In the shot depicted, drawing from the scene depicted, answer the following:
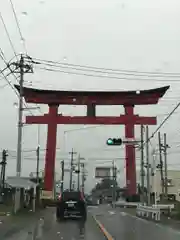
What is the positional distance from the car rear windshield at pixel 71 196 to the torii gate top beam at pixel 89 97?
15341mm

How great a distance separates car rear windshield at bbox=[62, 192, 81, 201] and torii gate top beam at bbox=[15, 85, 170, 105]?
1534 centimetres

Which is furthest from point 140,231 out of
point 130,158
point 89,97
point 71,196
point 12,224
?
point 130,158

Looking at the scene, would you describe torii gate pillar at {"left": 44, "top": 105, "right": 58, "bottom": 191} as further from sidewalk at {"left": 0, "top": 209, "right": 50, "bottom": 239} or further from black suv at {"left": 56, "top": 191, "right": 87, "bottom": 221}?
sidewalk at {"left": 0, "top": 209, "right": 50, "bottom": 239}

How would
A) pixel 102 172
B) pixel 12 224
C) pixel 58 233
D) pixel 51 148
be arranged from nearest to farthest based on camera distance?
pixel 58 233 → pixel 12 224 → pixel 51 148 → pixel 102 172

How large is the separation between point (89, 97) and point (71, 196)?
1596 centimetres

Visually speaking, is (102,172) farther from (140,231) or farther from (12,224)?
(140,231)

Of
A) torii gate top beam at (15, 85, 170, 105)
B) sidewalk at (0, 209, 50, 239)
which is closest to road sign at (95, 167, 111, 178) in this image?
torii gate top beam at (15, 85, 170, 105)

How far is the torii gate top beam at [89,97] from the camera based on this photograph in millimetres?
43531

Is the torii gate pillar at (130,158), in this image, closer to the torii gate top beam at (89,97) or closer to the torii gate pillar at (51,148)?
the torii gate top beam at (89,97)

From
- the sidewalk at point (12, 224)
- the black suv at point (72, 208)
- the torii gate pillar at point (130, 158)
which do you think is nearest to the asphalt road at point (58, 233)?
the sidewalk at point (12, 224)

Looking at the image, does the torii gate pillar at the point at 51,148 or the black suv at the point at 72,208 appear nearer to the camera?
the black suv at the point at 72,208

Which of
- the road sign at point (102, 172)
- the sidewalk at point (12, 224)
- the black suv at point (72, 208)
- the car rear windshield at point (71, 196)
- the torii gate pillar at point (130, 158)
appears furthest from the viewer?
the road sign at point (102, 172)

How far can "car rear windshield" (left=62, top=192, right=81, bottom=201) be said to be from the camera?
2922cm

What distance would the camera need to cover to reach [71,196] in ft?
96.8
